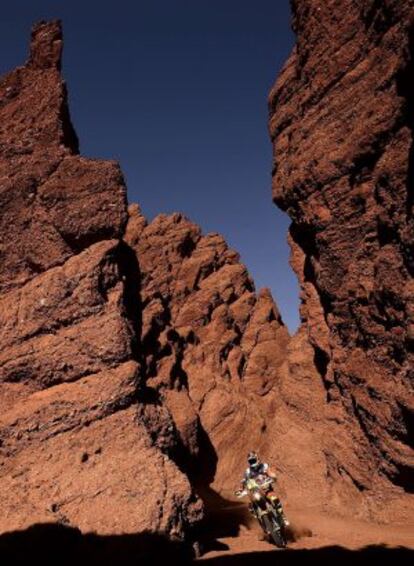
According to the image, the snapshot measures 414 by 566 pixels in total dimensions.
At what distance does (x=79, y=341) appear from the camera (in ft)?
43.2

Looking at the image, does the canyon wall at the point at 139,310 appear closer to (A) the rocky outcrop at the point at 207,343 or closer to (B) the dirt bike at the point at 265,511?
(A) the rocky outcrop at the point at 207,343

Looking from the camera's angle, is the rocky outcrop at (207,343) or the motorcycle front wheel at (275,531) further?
the rocky outcrop at (207,343)

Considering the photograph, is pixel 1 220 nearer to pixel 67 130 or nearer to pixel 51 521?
pixel 67 130

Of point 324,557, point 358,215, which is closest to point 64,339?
point 324,557

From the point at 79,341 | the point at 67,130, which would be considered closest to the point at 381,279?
the point at 79,341

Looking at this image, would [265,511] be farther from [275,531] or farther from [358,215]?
[358,215]

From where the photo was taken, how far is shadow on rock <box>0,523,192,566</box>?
9234mm

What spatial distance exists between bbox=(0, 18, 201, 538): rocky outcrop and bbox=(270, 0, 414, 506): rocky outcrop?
6252mm

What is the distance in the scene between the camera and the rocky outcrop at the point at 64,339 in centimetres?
1065

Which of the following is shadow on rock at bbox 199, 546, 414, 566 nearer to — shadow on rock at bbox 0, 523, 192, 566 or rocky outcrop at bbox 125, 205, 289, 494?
shadow on rock at bbox 0, 523, 192, 566

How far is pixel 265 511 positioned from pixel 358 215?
9540mm

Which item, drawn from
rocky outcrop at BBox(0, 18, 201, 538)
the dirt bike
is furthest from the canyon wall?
the dirt bike

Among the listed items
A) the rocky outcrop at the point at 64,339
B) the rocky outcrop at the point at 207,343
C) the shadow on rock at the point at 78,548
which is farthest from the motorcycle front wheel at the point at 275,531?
the rocky outcrop at the point at 207,343

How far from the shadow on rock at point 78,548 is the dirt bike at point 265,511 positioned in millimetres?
2611
